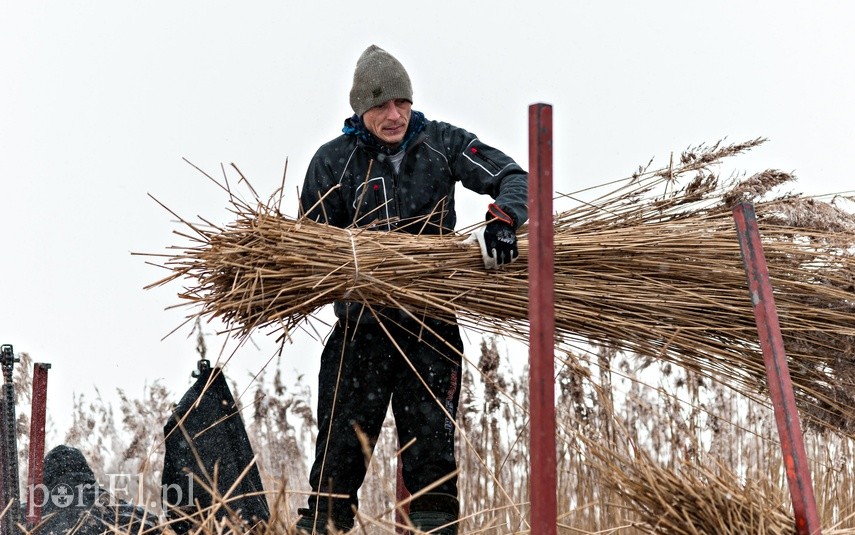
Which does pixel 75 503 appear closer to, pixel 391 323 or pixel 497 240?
pixel 391 323

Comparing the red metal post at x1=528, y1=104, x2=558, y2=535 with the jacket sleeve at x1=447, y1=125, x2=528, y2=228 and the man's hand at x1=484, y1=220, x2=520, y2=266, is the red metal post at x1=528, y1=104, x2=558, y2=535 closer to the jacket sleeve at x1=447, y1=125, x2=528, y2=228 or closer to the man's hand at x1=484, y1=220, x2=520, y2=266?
the man's hand at x1=484, y1=220, x2=520, y2=266

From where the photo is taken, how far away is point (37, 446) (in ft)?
10.1

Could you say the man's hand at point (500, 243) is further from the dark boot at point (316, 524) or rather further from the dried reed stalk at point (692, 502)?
the dark boot at point (316, 524)

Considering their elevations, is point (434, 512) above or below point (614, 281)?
below

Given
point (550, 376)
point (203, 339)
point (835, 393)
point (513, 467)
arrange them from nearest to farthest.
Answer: point (550, 376) < point (835, 393) < point (203, 339) < point (513, 467)

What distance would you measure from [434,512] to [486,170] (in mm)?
966

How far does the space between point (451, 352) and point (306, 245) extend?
599mm

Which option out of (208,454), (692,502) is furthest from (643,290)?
(208,454)

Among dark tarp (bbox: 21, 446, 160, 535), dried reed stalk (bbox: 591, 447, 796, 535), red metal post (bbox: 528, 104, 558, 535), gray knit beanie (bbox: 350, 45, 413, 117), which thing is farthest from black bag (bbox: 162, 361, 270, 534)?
red metal post (bbox: 528, 104, 558, 535)

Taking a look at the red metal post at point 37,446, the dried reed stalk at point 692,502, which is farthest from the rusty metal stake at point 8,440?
the dried reed stalk at point 692,502

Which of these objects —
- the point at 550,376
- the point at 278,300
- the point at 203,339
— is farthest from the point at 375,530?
the point at 550,376

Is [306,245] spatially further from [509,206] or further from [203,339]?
[203,339]

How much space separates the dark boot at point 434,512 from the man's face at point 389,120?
1.03 meters

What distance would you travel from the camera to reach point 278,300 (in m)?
2.54
